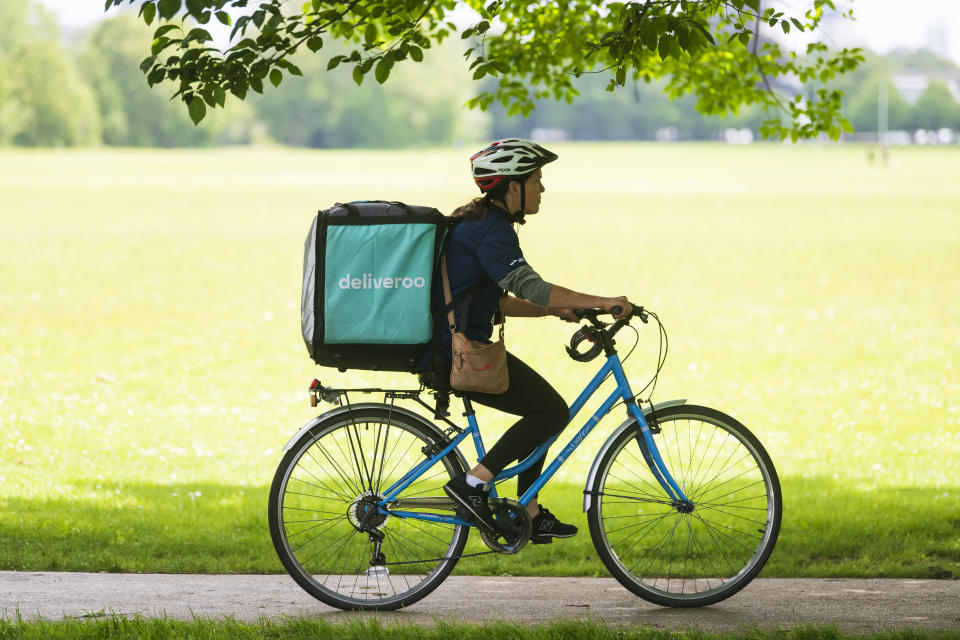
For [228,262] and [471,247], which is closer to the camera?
[471,247]

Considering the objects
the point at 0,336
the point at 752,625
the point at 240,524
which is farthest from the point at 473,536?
the point at 0,336

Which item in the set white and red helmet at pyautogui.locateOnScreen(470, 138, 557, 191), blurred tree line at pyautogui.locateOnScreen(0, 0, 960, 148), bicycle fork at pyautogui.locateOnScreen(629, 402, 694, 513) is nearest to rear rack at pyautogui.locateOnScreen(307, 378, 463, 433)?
bicycle fork at pyautogui.locateOnScreen(629, 402, 694, 513)

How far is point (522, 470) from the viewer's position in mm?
5266

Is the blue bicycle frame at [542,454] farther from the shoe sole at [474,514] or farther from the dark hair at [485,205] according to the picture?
the dark hair at [485,205]

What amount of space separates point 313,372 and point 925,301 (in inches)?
508

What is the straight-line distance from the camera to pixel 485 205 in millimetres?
5070

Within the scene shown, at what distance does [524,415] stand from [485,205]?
0.90 m

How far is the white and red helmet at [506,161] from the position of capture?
16.4ft

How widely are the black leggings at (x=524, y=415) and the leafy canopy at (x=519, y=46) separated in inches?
62.0

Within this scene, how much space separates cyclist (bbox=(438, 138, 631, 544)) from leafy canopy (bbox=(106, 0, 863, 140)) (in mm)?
952

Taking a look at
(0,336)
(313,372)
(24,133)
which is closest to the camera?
(313,372)

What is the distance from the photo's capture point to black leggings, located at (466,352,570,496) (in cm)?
517

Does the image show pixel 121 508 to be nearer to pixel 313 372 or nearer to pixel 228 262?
pixel 313 372

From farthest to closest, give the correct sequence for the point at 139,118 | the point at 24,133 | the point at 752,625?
the point at 139,118, the point at 24,133, the point at 752,625
